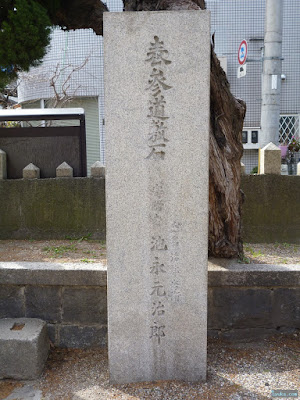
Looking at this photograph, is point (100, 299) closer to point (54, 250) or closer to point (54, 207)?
point (54, 250)

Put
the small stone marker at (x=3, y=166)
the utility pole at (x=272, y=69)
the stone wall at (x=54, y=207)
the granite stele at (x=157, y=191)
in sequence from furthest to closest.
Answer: the utility pole at (x=272, y=69)
the small stone marker at (x=3, y=166)
the stone wall at (x=54, y=207)
the granite stele at (x=157, y=191)

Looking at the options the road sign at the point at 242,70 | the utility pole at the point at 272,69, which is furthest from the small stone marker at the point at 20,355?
the road sign at the point at 242,70

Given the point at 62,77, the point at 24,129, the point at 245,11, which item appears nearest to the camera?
the point at 24,129

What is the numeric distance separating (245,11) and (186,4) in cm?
707

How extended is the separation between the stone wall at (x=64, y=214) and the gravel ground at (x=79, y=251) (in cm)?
14

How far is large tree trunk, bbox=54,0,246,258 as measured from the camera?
3.26 m

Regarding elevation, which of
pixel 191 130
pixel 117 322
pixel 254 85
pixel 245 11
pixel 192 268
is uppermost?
pixel 245 11

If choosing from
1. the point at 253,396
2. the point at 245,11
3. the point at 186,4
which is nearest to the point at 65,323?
the point at 253,396

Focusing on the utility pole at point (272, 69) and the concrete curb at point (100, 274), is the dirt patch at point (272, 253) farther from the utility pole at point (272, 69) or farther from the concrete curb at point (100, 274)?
the utility pole at point (272, 69)

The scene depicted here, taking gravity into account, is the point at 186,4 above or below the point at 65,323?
above

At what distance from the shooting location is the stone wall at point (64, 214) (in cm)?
487

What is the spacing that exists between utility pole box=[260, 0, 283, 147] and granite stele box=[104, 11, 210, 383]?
4.47 meters

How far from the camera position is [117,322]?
2.61 m

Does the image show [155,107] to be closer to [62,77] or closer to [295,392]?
[295,392]
